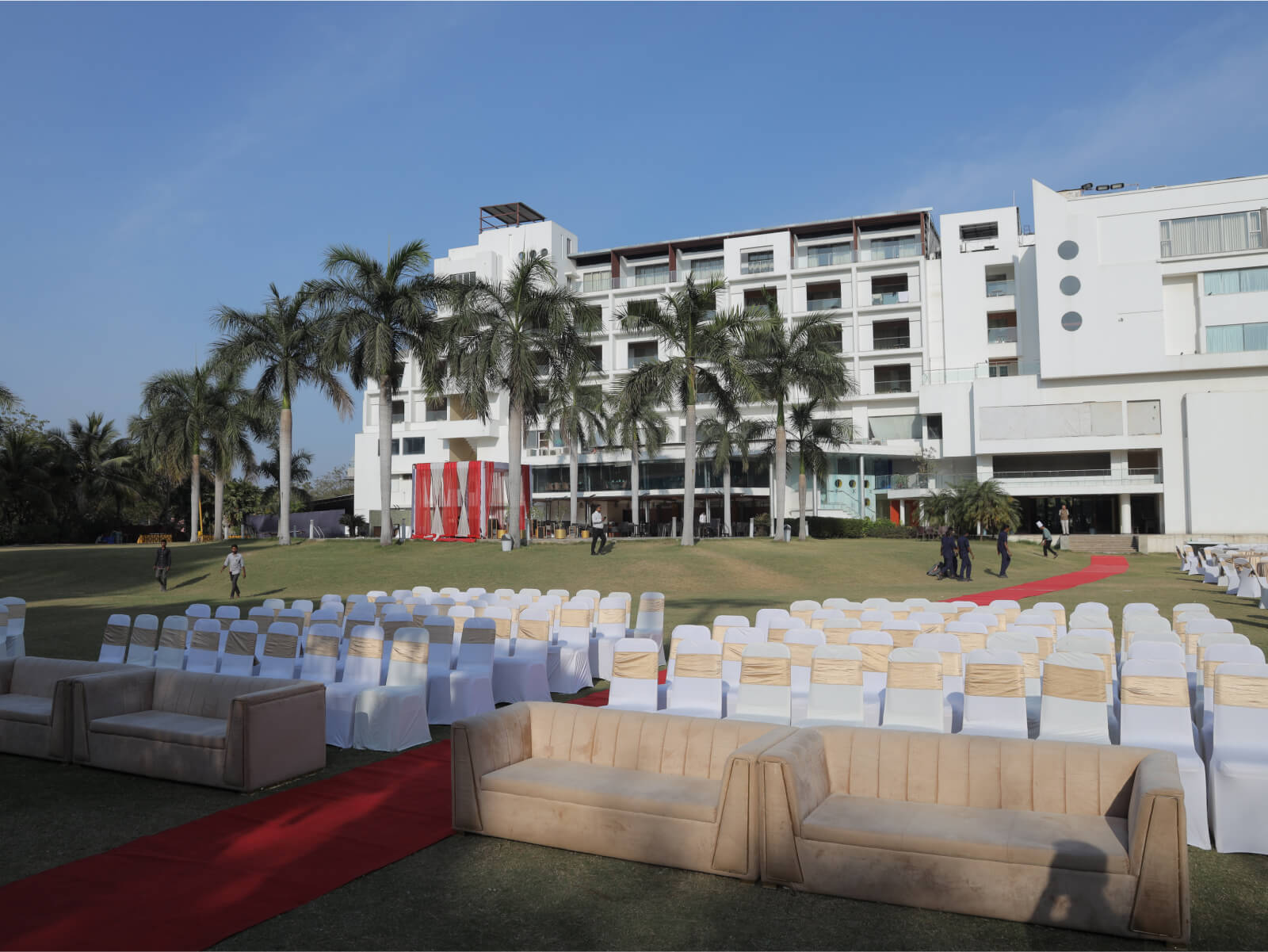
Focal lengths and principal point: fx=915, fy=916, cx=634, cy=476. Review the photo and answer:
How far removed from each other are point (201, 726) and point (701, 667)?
407cm

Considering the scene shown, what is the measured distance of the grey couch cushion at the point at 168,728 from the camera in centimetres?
696

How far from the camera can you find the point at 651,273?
64.2 meters

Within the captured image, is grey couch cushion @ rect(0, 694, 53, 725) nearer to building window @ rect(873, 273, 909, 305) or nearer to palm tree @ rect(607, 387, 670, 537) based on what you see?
palm tree @ rect(607, 387, 670, 537)

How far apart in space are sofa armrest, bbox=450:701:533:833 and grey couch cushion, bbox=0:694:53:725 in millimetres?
4239

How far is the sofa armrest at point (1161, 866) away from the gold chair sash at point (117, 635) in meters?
10.5

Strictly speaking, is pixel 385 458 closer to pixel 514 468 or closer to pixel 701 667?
pixel 514 468

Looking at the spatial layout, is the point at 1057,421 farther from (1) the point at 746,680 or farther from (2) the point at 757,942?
(2) the point at 757,942

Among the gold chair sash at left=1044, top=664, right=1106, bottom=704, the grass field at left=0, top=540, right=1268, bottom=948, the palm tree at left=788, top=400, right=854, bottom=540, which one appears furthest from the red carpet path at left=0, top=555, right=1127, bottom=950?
the palm tree at left=788, top=400, right=854, bottom=540

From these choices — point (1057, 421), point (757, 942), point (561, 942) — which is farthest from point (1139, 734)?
point (1057, 421)

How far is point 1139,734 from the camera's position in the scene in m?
6.22

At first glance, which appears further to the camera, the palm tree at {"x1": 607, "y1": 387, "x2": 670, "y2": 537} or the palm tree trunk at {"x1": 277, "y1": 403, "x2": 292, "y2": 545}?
the palm tree at {"x1": 607, "y1": 387, "x2": 670, "y2": 537}

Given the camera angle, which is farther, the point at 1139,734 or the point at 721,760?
the point at 1139,734

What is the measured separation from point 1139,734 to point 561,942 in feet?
13.9

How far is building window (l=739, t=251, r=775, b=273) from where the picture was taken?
6012cm
